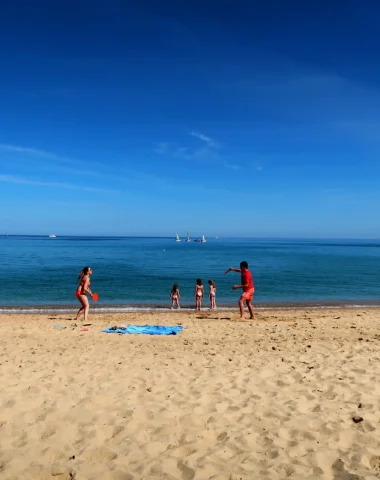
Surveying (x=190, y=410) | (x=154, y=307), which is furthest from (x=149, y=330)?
(x=154, y=307)

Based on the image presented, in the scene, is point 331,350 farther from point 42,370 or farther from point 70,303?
point 70,303

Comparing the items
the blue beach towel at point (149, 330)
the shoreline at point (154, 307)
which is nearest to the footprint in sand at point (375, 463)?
the blue beach towel at point (149, 330)

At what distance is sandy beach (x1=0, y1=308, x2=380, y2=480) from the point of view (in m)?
4.04

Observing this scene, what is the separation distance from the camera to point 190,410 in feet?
18.1

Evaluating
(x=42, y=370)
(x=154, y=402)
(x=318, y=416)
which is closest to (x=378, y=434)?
(x=318, y=416)

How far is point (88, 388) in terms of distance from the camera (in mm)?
6426

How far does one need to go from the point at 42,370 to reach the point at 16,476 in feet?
12.4

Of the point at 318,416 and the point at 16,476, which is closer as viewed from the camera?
the point at 16,476

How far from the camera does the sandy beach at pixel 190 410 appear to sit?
13.3 feet

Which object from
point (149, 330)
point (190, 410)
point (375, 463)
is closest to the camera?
point (375, 463)

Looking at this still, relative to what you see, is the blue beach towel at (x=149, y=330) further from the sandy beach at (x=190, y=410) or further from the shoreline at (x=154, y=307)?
the shoreline at (x=154, y=307)

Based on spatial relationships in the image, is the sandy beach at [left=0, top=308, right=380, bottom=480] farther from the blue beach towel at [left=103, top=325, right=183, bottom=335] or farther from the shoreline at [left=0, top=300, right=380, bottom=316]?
the shoreline at [left=0, top=300, right=380, bottom=316]

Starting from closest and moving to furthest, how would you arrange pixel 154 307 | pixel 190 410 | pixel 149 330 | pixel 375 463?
1. pixel 375 463
2. pixel 190 410
3. pixel 149 330
4. pixel 154 307

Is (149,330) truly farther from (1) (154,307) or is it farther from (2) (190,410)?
(1) (154,307)
